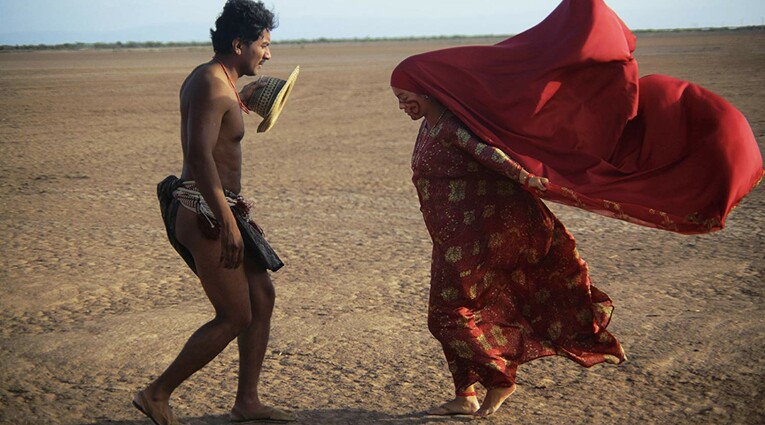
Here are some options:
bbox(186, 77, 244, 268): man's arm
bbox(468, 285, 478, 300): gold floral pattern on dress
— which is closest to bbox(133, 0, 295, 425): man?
bbox(186, 77, 244, 268): man's arm

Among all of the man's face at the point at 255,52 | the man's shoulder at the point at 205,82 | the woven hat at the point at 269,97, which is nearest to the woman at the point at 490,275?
the woven hat at the point at 269,97

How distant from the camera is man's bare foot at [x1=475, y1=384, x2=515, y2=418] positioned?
448cm

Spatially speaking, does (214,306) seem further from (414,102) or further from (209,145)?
(414,102)

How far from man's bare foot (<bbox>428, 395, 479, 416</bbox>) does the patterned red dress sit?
7 cm

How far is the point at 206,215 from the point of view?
4031 mm

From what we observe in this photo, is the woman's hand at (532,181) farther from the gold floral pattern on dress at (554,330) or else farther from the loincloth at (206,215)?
the loincloth at (206,215)

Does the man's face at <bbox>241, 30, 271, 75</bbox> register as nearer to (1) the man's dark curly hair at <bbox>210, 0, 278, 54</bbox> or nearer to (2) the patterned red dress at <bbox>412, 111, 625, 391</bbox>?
(1) the man's dark curly hair at <bbox>210, 0, 278, 54</bbox>

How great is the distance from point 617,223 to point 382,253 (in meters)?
2.53

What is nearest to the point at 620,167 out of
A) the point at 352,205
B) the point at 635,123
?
the point at 635,123

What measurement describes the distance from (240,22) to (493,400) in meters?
2.27

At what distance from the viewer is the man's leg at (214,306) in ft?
13.3

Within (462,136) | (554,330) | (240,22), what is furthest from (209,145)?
(554,330)

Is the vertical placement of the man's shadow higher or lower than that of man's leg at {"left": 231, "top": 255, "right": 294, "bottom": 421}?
lower

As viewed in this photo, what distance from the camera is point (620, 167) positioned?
14.4 feet
